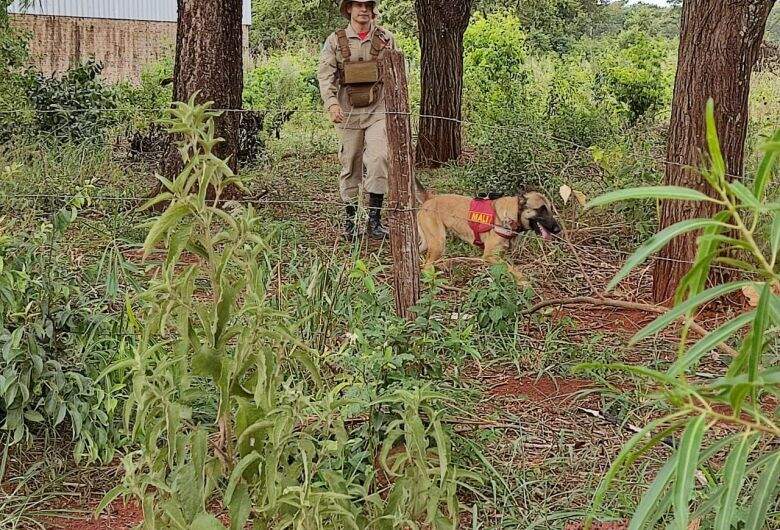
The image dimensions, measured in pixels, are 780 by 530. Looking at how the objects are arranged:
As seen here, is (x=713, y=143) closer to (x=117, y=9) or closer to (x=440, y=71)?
(x=440, y=71)

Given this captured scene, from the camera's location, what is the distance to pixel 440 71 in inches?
408

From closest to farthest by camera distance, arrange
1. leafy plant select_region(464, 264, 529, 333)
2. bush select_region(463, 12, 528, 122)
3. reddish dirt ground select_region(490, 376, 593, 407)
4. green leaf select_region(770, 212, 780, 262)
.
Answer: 1. green leaf select_region(770, 212, 780, 262)
2. reddish dirt ground select_region(490, 376, 593, 407)
3. leafy plant select_region(464, 264, 529, 333)
4. bush select_region(463, 12, 528, 122)

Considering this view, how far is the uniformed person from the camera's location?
6.51 metres

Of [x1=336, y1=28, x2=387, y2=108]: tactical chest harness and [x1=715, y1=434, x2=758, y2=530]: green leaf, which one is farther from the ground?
[x1=336, y1=28, x2=387, y2=108]: tactical chest harness

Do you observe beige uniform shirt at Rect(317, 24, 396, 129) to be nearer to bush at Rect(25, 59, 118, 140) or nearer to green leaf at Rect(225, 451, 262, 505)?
bush at Rect(25, 59, 118, 140)

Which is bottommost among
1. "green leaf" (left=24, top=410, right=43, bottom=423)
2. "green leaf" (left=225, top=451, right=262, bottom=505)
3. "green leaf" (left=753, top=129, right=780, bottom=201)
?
"green leaf" (left=24, top=410, right=43, bottom=423)

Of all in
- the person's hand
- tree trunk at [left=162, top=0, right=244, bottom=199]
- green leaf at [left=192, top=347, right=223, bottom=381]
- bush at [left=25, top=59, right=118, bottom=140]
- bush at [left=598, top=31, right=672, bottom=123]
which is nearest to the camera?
green leaf at [left=192, top=347, right=223, bottom=381]

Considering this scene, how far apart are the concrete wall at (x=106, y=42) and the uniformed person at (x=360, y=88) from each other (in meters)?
16.5

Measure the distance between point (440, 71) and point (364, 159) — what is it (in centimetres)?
393

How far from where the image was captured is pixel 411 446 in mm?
2295

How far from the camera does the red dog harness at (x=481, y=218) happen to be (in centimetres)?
574

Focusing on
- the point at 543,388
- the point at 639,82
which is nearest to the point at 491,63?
the point at 639,82

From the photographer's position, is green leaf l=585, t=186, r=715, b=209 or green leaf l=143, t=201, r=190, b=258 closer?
green leaf l=585, t=186, r=715, b=209

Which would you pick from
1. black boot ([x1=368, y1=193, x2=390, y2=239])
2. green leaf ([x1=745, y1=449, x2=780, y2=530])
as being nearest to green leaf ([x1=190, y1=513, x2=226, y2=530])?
green leaf ([x1=745, y1=449, x2=780, y2=530])
